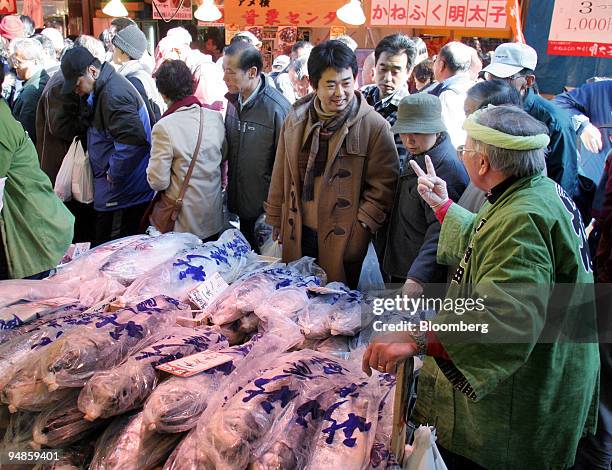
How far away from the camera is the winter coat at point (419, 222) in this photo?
2.44 metres

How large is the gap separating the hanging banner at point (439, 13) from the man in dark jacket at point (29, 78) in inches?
118

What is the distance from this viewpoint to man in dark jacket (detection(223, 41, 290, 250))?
3.61m

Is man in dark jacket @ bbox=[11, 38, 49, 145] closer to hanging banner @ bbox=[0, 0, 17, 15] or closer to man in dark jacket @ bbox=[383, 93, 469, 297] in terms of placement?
hanging banner @ bbox=[0, 0, 17, 15]

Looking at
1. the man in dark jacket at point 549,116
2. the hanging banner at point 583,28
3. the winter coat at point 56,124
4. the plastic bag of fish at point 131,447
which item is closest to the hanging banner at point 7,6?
the winter coat at point 56,124

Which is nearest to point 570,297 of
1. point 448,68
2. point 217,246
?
point 217,246

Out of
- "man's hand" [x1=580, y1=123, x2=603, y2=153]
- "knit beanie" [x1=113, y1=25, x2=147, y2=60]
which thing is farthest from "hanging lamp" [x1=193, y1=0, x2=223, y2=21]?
"man's hand" [x1=580, y1=123, x2=603, y2=153]

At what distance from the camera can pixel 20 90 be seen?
17.5 ft

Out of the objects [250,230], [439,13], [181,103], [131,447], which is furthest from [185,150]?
[439,13]

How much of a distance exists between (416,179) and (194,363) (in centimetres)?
149

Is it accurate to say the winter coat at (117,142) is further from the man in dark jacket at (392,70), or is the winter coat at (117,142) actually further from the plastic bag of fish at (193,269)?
the man in dark jacket at (392,70)

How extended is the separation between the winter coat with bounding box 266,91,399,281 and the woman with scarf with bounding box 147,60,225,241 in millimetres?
637

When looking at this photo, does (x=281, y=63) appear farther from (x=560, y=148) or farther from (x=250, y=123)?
(x=560, y=148)

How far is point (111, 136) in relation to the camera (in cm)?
396

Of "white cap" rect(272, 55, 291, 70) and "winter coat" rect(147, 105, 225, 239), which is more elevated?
"white cap" rect(272, 55, 291, 70)
